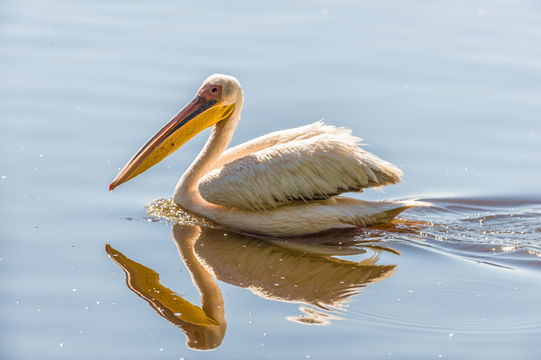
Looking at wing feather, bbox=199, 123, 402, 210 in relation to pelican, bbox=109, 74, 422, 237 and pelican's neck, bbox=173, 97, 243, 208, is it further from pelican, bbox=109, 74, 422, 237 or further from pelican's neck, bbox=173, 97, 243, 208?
pelican's neck, bbox=173, 97, 243, 208

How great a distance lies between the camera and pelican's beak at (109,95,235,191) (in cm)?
566

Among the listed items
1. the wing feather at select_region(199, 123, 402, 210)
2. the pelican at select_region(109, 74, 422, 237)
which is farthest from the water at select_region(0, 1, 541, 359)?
the wing feather at select_region(199, 123, 402, 210)

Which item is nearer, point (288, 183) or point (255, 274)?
point (255, 274)

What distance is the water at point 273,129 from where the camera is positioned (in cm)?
420

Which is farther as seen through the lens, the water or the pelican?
the pelican

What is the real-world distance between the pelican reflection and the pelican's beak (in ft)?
1.64

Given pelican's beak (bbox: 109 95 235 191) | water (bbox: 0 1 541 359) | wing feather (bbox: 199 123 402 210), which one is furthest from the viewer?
pelican's beak (bbox: 109 95 235 191)

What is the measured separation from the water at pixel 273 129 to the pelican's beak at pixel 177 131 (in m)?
0.31

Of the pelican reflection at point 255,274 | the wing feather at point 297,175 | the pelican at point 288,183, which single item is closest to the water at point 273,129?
the pelican reflection at point 255,274

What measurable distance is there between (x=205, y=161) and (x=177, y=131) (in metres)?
0.28

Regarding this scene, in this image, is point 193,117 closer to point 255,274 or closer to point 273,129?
point 273,129

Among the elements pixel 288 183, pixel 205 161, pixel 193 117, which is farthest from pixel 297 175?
pixel 193 117

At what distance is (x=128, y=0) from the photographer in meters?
9.90

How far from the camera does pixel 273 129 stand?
684 cm
